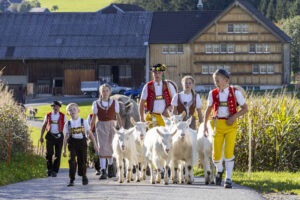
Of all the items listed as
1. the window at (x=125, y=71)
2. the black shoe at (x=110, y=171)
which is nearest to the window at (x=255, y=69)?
the window at (x=125, y=71)

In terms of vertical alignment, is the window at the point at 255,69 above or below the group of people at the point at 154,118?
above

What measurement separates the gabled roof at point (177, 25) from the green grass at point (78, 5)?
353ft

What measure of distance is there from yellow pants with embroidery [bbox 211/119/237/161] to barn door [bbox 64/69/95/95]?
161ft

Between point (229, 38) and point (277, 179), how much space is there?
47946 millimetres

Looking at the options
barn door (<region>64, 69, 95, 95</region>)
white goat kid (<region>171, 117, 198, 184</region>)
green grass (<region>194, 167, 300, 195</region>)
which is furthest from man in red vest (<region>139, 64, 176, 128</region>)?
barn door (<region>64, 69, 95, 95</region>)

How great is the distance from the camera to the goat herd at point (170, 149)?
13.0m

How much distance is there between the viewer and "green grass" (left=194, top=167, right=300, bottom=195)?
12.3m

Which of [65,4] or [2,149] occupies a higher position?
[65,4]

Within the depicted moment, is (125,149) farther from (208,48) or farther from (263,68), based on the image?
(263,68)

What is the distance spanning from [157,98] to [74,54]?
4686 cm

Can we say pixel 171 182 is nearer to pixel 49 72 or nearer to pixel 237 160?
pixel 237 160

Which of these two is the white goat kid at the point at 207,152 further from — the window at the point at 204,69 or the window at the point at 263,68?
the window at the point at 263,68

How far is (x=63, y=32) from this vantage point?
208 feet

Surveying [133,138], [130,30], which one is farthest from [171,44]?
[133,138]
